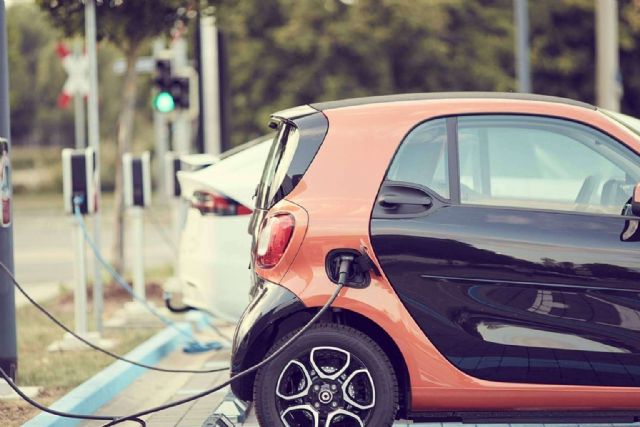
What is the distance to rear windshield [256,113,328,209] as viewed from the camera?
6324mm

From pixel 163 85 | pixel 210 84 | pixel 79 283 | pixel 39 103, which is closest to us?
pixel 79 283

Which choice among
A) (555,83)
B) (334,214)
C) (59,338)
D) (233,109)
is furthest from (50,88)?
(334,214)

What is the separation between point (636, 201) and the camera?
19.4ft

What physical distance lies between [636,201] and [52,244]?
20.0 m

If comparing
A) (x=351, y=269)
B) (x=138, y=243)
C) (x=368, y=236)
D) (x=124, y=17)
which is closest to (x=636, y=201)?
(x=368, y=236)

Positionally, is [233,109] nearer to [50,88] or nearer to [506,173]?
[50,88]

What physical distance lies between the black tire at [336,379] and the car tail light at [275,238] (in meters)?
0.37

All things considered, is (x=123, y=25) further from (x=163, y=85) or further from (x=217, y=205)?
(x=217, y=205)

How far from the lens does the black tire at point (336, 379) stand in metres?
6.10

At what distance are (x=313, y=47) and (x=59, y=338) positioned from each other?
1004 inches

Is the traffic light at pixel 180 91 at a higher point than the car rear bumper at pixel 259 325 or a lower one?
higher

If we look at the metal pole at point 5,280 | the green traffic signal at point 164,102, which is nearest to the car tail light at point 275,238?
the metal pole at point 5,280

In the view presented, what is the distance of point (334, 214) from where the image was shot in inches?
243

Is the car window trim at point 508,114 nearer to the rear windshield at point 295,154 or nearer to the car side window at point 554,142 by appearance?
the car side window at point 554,142
